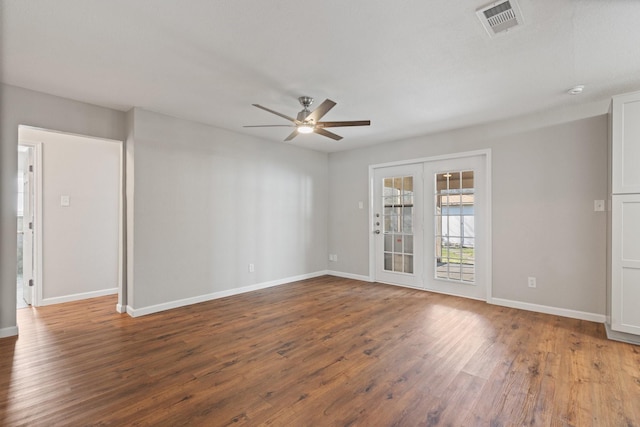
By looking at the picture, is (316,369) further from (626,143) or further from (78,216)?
(78,216)

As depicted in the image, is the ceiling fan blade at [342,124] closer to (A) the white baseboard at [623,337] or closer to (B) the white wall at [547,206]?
(B) the white wall at [547,206]

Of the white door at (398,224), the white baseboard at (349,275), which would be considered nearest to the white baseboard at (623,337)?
the white door at (398,224)

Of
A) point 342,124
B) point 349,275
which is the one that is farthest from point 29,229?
point 349,275

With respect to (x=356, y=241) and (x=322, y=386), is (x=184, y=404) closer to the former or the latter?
(x=322, y=386)

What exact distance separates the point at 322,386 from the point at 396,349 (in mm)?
917

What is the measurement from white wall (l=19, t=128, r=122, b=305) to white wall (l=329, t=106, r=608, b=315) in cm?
523

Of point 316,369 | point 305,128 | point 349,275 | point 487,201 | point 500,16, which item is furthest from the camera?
point 349,275

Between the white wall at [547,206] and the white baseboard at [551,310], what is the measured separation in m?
0.04

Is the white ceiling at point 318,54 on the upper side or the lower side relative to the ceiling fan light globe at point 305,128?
upper

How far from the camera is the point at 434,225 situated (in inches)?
190

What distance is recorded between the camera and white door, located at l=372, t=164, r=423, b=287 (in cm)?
504

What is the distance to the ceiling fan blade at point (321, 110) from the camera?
2.78 metres

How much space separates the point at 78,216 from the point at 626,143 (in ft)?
22.5

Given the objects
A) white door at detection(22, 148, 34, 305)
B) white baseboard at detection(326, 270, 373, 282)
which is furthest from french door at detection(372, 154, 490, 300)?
white door at detection(22, 148, 34, 305)
